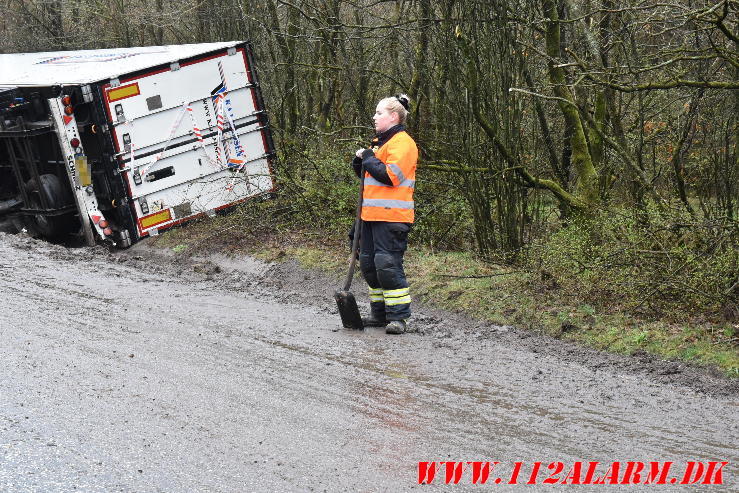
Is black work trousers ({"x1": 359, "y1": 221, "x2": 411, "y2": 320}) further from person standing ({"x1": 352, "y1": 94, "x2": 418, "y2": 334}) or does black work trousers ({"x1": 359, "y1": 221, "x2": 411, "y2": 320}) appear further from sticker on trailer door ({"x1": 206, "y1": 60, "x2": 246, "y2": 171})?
sticker on trailer door ({"x1": 206, "y1": 60, "x2": 246, "y2": 171})

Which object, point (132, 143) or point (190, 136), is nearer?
point (132, 143)

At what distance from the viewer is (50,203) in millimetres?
11781

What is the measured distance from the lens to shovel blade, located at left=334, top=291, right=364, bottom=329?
24.9 ft

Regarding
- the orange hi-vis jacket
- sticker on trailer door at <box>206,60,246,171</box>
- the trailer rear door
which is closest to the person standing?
the orange hi-vis jacket

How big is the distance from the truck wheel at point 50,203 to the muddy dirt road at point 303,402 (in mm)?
3615

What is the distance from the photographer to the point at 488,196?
929 centimetres

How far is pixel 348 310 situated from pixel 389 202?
97 centimetres

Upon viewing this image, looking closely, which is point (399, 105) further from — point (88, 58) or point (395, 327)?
point (88, 58)

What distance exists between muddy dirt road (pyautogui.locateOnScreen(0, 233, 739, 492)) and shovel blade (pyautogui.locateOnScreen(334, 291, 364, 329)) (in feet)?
0.33

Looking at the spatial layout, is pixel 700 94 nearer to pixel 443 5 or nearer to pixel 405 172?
pixel 443 5

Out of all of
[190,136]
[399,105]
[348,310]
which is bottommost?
[348,310]

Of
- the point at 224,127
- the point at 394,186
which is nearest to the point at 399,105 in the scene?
the point at 394,186

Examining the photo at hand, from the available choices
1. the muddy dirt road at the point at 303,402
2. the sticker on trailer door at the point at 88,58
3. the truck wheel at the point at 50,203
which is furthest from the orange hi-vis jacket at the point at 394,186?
the sticker on trailer door at the point at 88,58

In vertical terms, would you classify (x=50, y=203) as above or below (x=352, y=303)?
above
